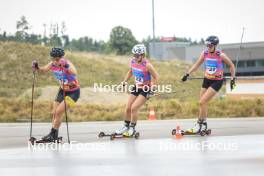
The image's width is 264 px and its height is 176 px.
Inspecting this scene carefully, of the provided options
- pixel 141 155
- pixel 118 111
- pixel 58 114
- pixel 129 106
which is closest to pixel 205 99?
pixel 129 106

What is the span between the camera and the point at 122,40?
103688mm

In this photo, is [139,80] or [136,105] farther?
[139,80]

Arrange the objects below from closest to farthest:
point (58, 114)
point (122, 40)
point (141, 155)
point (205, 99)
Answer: point (141, 155) → point (58, 114) → point (205, 99) → point (122, 40)

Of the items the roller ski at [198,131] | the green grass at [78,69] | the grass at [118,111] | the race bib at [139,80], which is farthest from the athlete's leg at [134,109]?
the green grass at [78,69]

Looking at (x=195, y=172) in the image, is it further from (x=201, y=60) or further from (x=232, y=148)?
(x=201, y=60)

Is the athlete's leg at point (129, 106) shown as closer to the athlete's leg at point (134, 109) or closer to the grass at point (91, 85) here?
the athlete's leg at point (134, 109)

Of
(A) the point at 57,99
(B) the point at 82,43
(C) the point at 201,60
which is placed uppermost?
(B) the point at 82,43

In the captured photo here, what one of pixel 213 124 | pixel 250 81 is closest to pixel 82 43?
pixel 250 81

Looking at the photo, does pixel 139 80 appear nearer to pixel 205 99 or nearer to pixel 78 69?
pixel 205 99

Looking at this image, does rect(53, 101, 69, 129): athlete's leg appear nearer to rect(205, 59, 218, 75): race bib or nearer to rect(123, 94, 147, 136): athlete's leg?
rect(123, 94, 147, 136): athlete's leg

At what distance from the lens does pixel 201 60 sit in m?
15.5

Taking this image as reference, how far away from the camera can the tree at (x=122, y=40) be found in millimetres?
103688

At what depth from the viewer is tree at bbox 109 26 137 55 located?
340 ft

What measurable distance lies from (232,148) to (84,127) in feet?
24.6
